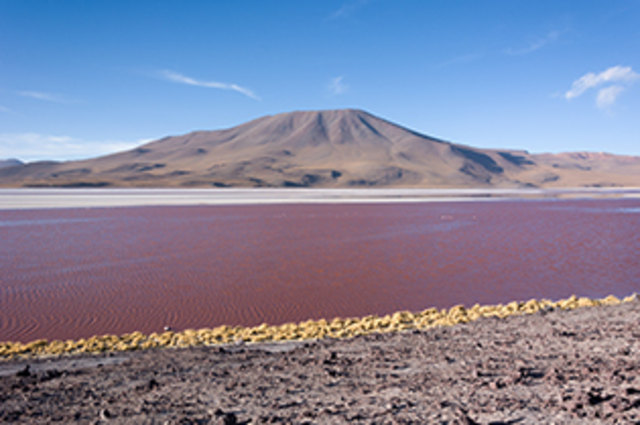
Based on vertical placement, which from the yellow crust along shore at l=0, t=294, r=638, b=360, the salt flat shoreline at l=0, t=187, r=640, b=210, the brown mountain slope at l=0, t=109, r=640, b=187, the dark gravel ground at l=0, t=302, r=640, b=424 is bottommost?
Answer: the yellow crust along shore at l=0, t=294, r=638, b=360

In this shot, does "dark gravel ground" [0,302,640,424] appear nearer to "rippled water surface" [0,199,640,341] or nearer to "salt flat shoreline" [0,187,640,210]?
"rippled water surface" [0,199,640,341]

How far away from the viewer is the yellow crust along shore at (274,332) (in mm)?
8461

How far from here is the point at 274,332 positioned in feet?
30.2

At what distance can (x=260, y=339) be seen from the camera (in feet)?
28.7

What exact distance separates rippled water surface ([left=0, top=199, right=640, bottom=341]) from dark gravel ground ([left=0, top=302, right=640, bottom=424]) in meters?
3.21

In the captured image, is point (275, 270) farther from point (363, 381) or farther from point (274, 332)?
point (363, 381)

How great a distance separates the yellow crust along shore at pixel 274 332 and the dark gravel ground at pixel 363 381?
0.63m

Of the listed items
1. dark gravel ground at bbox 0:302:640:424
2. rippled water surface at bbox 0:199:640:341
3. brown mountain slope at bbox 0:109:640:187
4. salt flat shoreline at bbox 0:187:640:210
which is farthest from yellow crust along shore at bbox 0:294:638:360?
brown mountain slope at bbox 0:109:640:187

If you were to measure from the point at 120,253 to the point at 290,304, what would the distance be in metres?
9.95

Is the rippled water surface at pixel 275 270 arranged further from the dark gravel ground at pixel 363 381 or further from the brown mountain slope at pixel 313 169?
the brown mountain slope at pixel 313 169

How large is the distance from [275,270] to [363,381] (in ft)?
33.1

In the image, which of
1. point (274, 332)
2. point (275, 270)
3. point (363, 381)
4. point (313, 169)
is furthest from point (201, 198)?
point (313, 169)

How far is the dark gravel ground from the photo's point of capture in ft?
15.3

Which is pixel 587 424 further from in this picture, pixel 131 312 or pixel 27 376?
pixel 131 312
